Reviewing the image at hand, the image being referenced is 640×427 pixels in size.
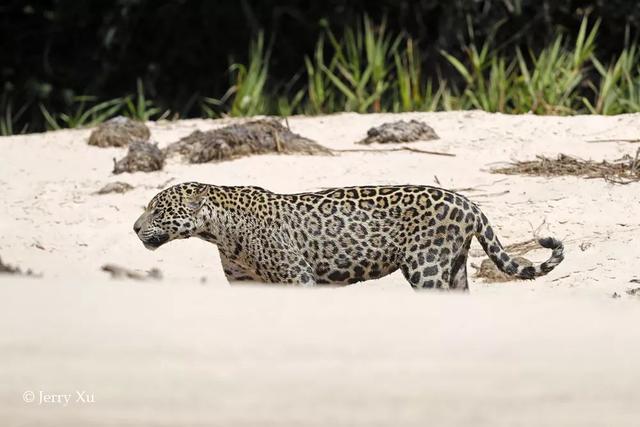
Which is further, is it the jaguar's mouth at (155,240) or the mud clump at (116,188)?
the mud clump at (116,188)

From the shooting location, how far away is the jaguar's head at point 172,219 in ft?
24.7

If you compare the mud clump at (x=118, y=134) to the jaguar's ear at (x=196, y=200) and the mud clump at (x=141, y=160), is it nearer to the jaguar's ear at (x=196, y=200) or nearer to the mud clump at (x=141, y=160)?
the mud clump at (x=141, y=160)

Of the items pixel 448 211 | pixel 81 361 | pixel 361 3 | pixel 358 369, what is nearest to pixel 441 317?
pixel 358 369

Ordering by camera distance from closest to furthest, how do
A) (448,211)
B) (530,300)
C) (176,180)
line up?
1. (530,300)
2. (448,211)
3. (176,180)

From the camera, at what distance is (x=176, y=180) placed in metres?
9.96

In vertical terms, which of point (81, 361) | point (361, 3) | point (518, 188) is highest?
point (81, 361)

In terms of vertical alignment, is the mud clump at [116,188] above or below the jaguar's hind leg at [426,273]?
below

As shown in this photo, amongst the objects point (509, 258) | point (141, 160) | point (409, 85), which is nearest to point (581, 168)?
point (509, 258)

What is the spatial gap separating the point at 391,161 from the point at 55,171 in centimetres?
229

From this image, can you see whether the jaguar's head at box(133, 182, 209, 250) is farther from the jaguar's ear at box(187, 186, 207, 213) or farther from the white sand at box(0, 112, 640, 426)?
the white sand at box(0, 112, 640, 426)

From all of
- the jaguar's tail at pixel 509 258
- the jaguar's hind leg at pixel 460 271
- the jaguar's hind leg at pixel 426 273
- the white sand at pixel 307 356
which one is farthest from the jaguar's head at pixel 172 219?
the white sand at pixel 307 356

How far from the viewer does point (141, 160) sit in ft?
33.3

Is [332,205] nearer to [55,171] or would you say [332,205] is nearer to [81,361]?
[81,361]

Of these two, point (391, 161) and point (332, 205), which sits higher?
point (332, 205)
